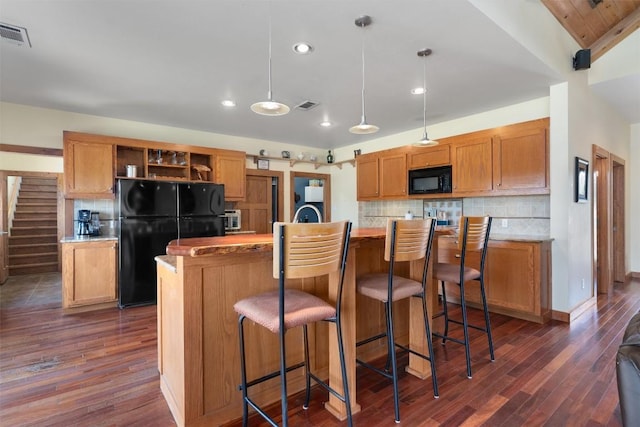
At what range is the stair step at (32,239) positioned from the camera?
21.5 feet

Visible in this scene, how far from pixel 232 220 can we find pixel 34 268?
4509mm

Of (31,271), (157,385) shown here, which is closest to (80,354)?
(157,385)

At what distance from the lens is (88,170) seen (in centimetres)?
406

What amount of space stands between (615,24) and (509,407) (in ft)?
13.9

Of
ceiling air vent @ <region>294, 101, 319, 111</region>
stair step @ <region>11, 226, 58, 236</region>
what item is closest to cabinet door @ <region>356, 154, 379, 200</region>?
ceiling air vent @ <region>294, 101, 319, 111</region>

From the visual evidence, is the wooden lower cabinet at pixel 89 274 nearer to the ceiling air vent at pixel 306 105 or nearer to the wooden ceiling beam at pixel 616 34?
the ceiling air vent at pixel 306 105

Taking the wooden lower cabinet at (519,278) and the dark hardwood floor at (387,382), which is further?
the wooden lower cabinet at (519,278)

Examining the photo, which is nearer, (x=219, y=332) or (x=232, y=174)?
(x=219, y=332)

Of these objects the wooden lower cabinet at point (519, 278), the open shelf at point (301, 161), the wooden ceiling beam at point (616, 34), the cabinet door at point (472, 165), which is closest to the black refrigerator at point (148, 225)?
the open shelf at point (301, 161)

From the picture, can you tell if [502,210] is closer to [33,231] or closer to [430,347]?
[430,347]

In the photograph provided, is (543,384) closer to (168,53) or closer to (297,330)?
(297,330)

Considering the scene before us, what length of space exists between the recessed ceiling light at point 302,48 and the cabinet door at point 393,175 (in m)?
2.76

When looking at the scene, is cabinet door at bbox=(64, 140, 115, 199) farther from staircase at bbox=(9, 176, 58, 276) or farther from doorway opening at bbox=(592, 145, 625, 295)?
doorway opening at bbox=(592, 145, 625, 295)

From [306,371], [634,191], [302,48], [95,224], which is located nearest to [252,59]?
[302,48]
